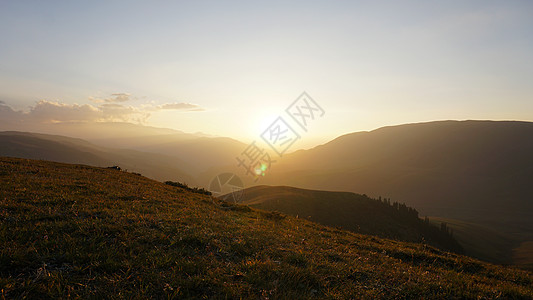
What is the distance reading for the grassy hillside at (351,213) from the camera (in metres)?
55.3

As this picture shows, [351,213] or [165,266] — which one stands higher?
[165,266]

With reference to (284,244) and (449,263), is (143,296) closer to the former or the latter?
(284,244)

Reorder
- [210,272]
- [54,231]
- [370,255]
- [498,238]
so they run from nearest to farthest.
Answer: [210,272], [54,231], [370,255], [498,238]

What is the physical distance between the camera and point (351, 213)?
204ft

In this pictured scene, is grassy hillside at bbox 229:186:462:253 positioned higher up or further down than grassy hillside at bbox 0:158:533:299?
further down

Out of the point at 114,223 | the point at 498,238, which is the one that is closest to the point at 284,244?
the point at 114,223

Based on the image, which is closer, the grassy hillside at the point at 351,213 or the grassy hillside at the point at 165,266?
the grassy hillside at the point at 165,266

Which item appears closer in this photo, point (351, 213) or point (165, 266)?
point (165, 266)

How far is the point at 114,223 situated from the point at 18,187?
974 cm

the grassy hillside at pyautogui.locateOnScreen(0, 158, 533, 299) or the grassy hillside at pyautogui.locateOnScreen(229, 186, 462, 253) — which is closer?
the grassy hillside at pyautogui.locateOnScreen(0, 158, 533, 299)

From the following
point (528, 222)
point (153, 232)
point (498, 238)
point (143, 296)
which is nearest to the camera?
point (143, 296)

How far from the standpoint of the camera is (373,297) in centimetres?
659

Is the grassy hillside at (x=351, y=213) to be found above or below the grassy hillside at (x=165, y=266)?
below

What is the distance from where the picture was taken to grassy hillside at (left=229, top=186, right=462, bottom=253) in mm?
55281
